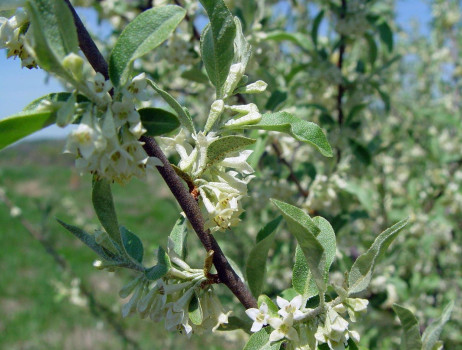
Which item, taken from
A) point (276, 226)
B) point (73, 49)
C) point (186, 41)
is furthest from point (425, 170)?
point (73, 49)

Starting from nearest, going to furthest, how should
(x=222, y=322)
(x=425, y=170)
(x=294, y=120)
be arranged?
(x=294, y=120), (x=222, y=322), (x=425, y=170)

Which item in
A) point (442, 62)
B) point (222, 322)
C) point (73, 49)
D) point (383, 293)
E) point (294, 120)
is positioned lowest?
point (383, 293)

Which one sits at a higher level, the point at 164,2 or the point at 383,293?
the point at 164,2

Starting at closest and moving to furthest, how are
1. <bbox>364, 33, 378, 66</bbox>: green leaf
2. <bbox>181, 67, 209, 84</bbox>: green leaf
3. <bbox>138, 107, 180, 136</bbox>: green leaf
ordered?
<bbox>138, 107, 180, 136</bbox>: green leaf, <bbox>181, 67, 209, 84</bbox>: green leaf, <bbox>364, 33, 378, 66</bbox>: green leaf

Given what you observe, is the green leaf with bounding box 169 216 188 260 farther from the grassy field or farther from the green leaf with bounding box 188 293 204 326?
the grassy field

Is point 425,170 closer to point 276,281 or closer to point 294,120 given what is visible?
point 276,281

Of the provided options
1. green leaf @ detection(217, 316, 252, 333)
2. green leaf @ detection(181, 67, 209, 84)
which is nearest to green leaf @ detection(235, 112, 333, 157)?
green leaf @ detection(217, 316, 252, 333)

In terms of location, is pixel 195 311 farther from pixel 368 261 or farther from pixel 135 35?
pixel 135 35
